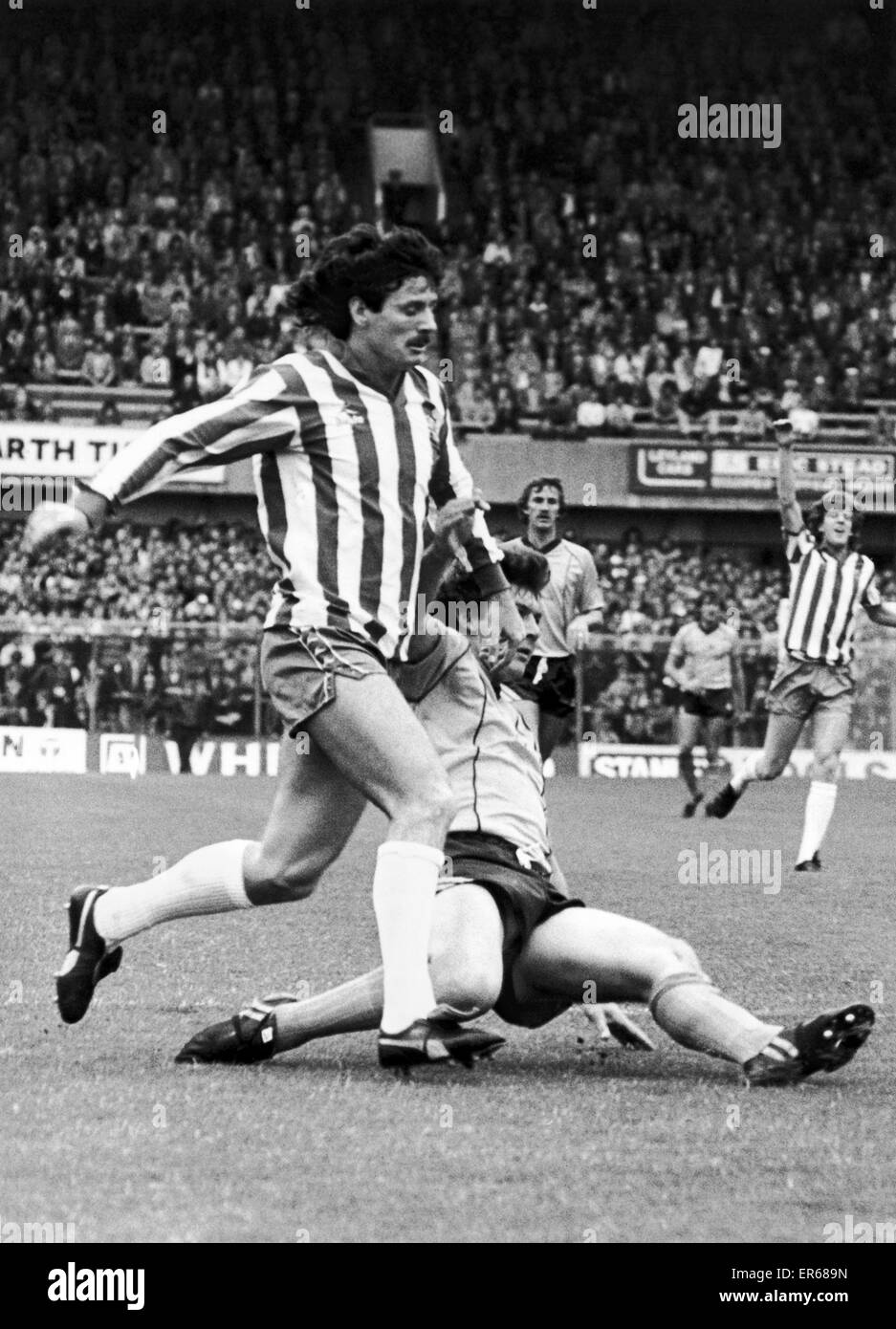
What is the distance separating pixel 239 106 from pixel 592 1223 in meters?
36.8

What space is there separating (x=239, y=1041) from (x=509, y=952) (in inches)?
27.4

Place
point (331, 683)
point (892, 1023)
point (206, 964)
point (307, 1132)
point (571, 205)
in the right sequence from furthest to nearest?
point (571, 205), point (206, 964), point (892, 1023), point (331, 683), point (307, 1132)

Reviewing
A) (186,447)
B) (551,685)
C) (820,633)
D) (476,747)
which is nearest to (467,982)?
(476,747)

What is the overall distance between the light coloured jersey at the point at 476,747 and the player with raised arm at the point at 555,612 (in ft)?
14.9

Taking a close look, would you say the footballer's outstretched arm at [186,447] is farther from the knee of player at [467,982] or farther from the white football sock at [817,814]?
the white football sock at [817,814]

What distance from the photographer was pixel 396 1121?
4.57 m

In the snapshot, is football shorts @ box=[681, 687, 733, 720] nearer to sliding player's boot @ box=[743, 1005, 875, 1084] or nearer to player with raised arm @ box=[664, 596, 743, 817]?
player with raised arm @ box=[664, 596, 743, 817]

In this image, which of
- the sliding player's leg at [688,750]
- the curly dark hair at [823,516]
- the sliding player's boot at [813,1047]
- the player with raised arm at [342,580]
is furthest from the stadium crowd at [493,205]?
the sliding player's boot at [813,1047]

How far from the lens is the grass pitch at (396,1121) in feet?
12.0

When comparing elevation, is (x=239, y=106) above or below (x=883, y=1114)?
above

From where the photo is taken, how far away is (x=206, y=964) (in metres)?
7.66

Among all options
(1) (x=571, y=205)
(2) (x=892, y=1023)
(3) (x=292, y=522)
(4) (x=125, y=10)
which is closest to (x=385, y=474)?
(3) (x=292, y=522)

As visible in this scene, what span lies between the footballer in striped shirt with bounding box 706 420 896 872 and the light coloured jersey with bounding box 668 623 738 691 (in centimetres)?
825

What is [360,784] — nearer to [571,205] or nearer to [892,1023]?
[892,1023]
